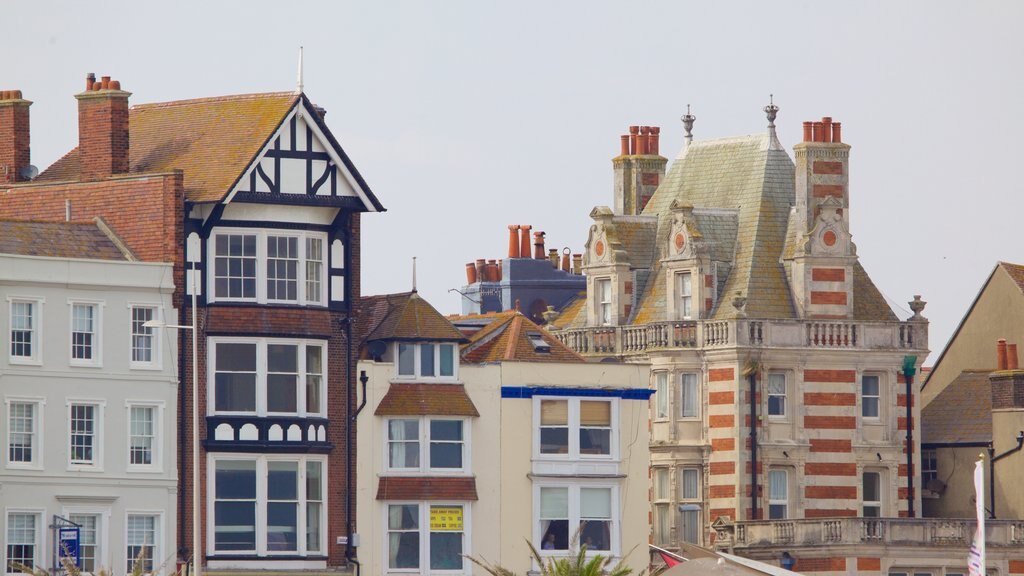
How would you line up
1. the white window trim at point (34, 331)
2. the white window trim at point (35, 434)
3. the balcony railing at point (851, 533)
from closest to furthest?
1. the white window trim at point (35, 434)
2. the white window trim at point (34, 331)
3. the balcony railing at point (851, 533)

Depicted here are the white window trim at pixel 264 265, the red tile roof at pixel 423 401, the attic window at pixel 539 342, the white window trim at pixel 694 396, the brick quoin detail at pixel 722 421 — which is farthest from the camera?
the white window trim at pixel 694 396

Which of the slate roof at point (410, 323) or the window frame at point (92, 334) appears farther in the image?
the slate roof at point (410, 323)

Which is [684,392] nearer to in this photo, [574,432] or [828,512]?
[828,512]

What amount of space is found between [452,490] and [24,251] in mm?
12544

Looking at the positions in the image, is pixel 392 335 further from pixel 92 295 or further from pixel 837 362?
pixel 837 362

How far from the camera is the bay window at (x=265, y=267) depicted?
8169 cm

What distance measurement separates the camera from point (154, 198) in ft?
267

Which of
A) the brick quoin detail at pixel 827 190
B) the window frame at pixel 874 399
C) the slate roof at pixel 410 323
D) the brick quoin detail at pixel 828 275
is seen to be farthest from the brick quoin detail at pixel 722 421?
the slate roof at pixel 410 323

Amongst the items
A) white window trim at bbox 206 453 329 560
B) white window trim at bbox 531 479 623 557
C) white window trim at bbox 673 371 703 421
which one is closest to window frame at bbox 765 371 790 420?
white window trim at bbox 673 371 703 421

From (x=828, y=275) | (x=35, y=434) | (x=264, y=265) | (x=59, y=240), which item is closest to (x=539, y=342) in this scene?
(x=264, y=265)

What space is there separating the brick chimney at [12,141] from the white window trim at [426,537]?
13.0 m

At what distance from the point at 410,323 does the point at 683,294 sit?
12.9m

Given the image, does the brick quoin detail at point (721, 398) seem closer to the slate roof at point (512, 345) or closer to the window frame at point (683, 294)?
the window frame at point (683, 294)

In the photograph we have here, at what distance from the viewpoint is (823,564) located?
90.5 m
